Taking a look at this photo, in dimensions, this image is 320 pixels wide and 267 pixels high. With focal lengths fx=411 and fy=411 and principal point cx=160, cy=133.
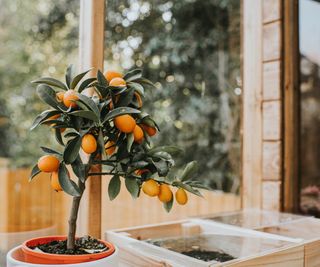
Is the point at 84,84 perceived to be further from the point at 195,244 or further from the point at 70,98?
the point at 195,244

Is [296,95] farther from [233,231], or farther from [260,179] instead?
[233,231]

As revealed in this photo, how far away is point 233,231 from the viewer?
1505 millimetres

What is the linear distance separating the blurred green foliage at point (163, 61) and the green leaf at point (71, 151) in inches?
24.4

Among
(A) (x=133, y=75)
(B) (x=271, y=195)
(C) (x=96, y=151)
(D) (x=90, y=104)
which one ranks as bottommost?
(B) (x=271, y=195)

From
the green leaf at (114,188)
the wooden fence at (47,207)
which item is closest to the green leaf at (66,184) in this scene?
the green leaf at (114,188)

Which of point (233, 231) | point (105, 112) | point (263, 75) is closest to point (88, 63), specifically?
point (105, 112)

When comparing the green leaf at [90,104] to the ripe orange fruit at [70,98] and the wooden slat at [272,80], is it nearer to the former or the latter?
the ripe orange fruit at [70,98]

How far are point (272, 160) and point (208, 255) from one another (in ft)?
2.54

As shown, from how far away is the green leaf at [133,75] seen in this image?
3.84ft

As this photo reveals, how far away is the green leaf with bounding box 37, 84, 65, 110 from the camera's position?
1037mm

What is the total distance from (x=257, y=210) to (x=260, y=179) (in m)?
0.15

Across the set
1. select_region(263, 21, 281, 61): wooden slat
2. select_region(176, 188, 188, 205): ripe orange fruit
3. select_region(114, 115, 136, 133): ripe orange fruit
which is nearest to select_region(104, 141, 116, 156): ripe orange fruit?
select_region(114, 115, 136, 133): ripe orange fruit

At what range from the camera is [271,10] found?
197 centimetres

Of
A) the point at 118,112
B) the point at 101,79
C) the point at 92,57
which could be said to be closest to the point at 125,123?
the point at 118,112
